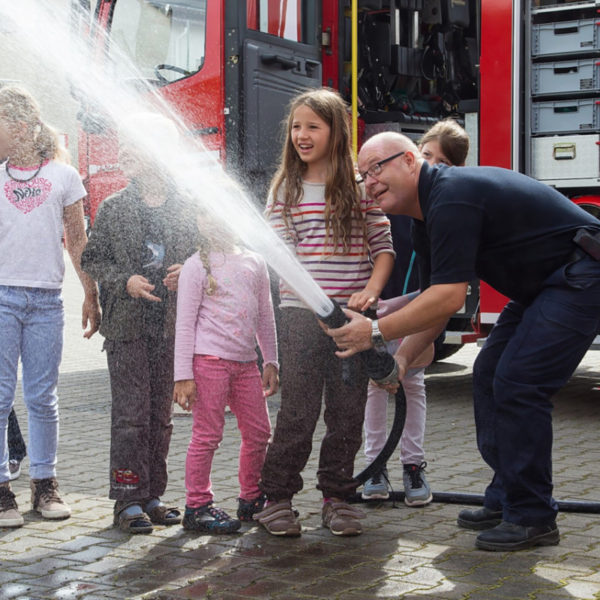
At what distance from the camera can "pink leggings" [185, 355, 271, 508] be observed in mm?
4566

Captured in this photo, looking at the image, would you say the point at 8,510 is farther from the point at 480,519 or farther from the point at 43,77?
the point at 43,77

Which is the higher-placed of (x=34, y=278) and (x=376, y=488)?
(x=34, y=278)

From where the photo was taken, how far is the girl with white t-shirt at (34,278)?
480 cm

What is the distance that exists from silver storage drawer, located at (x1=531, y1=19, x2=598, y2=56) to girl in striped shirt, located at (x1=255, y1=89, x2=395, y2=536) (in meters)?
3.55

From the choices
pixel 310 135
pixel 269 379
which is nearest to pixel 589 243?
pixel 310 135

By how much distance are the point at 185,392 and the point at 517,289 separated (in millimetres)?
1378

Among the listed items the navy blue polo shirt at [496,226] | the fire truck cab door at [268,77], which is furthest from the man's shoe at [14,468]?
the fire truck cab door at [268,77]

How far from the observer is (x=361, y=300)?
4.41 m

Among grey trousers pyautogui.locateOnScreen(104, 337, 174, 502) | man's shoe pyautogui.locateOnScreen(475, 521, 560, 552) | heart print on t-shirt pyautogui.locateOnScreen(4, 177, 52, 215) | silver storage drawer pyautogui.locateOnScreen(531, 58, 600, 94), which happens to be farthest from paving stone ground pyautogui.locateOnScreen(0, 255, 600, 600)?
silver storage drawer pyautogui.locateOnScreen(531, 58, 600, 94)

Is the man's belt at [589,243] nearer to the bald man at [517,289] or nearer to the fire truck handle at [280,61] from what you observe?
the bald man at [517,289]

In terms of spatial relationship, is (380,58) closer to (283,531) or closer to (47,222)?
(47,222)

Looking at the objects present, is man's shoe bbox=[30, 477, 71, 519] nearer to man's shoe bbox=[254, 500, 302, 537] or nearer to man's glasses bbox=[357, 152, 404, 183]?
man's shoe bbox=[254, 500, 302, 537]

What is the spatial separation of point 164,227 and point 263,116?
339cm

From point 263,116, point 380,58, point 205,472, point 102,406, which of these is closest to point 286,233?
point 205,472
